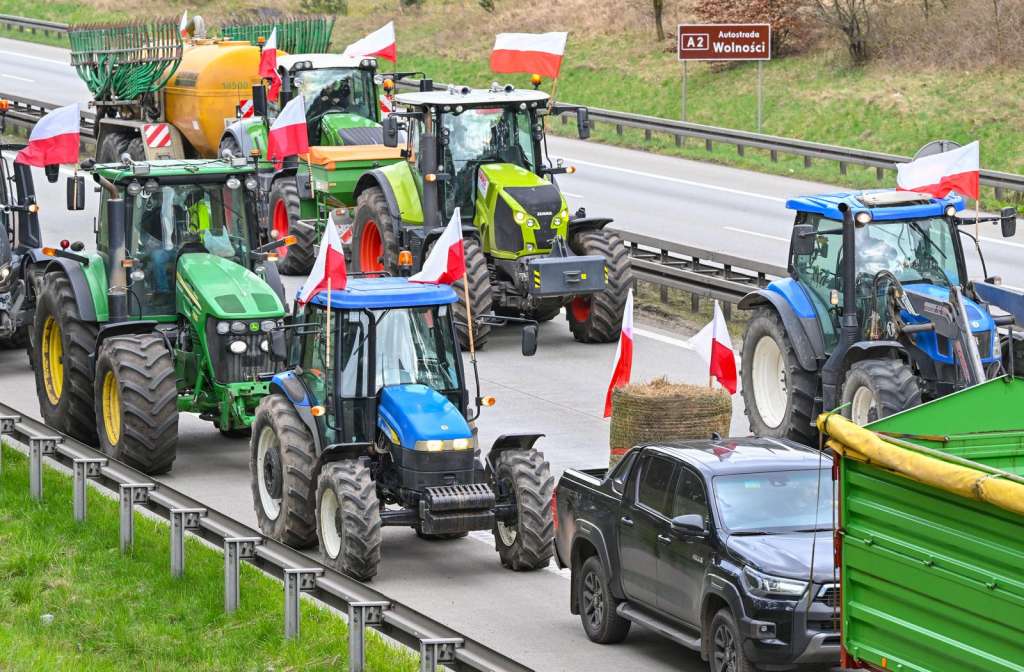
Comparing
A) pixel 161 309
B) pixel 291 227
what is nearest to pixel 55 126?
pixel 161 309

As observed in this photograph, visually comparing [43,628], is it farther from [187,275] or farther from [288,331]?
[187,275]

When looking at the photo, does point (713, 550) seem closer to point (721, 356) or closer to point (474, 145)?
point (721, 356)

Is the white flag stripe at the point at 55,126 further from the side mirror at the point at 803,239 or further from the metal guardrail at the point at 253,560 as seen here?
the side mirror at the point at 803,239

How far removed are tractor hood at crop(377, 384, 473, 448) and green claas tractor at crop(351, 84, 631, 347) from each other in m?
7.98

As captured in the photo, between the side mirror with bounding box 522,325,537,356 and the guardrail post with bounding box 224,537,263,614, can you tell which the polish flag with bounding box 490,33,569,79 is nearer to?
the side mirror with bounding box 522,325,537,356

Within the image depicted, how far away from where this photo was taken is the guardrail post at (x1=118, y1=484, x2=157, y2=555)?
1603 cm

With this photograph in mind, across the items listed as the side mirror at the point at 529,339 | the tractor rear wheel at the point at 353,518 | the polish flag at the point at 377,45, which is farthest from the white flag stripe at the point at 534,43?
the tractor rear wheel at the point at 353,518

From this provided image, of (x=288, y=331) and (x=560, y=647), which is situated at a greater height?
(x=288, y=331)

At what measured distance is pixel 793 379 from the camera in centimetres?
A: 1878

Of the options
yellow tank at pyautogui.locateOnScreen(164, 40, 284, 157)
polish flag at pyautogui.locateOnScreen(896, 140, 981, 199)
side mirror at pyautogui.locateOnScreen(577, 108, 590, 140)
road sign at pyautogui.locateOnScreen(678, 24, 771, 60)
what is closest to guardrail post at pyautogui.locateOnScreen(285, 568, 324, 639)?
polish flag at pyautogui.locateOnScreen(896, 140, 981, 199)

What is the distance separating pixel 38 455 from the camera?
17609mm

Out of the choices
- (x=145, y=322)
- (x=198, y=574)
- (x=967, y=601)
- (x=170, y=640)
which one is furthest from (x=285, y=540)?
(x=967, y=601)

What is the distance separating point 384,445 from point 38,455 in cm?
366

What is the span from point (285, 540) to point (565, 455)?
14.5 feet
